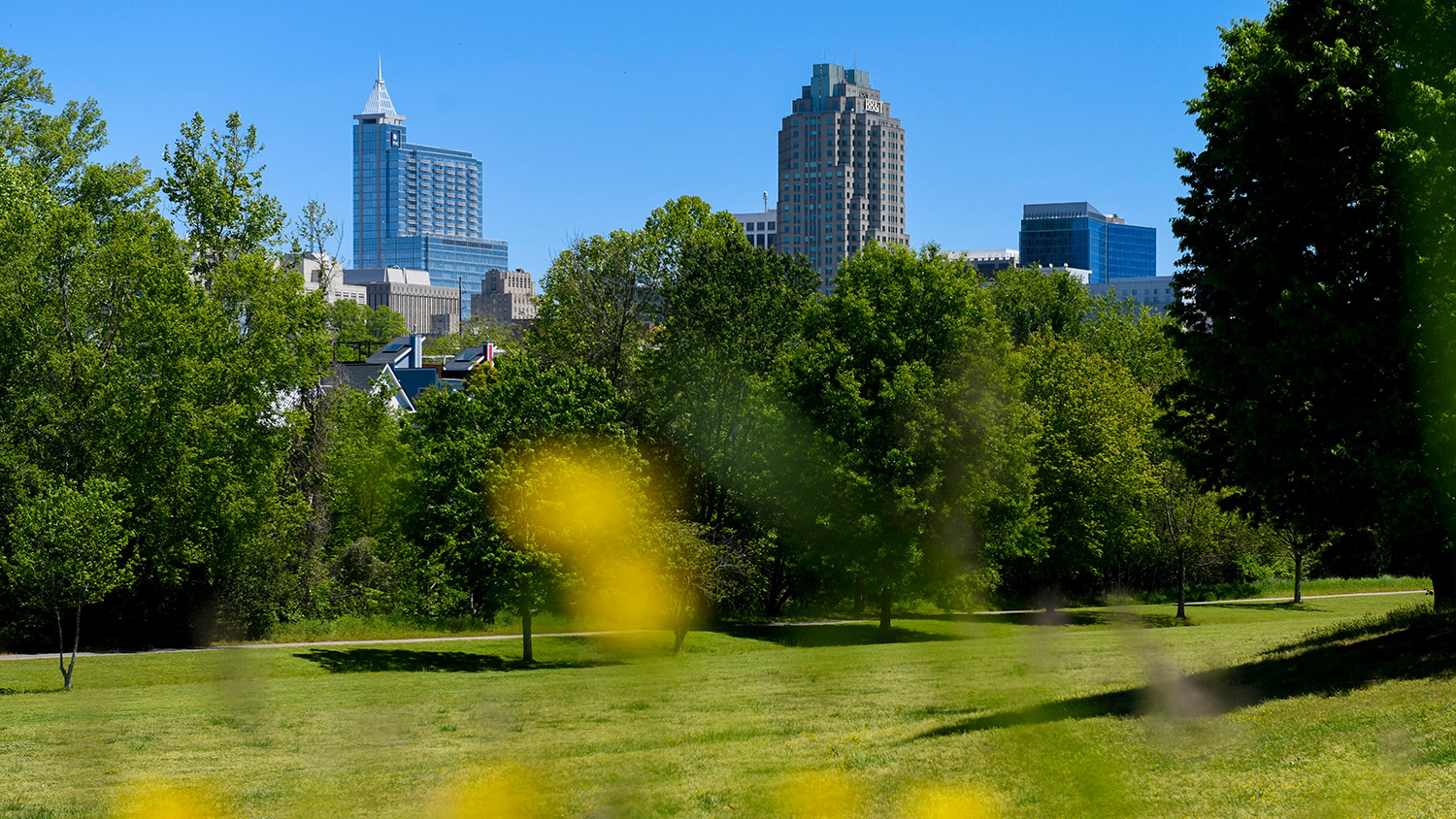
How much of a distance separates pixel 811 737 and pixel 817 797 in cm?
373

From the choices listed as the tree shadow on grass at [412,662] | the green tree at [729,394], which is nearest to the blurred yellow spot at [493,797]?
the tree shadow on grass at [412,662]

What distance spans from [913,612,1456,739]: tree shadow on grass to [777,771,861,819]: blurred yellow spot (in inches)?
112

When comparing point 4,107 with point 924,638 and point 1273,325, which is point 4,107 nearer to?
point 924,638

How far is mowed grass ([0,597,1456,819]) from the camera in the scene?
39.7 feet

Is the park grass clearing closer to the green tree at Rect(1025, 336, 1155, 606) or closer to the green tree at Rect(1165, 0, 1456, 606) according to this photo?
the green tree at Rect(1025, 336, 1155, 606)

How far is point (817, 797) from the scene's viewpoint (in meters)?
12.5

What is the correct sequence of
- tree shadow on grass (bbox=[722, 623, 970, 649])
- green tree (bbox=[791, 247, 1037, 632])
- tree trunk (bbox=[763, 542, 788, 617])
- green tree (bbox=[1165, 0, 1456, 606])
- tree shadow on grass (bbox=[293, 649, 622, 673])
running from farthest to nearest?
1. tree trunk (bbox=[763, 542, 788, 617])
2. green tree (bbox=[791, 247, 1037, 632])
3. tree shadow on grass (bbox=[722, 623, 970, 649])
4. tree shadow on grass (bbox=[293, 649, 622, 673])
5. green tree (bbox=[1165, 0, 1456, 606])

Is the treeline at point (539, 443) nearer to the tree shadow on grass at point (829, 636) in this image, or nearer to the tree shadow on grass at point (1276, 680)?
the tree shadow on grass at point (829, 636)

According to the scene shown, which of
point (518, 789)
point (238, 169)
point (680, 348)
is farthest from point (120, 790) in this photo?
point (238, 169)

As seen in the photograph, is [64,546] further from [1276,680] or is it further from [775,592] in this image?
[775,592]

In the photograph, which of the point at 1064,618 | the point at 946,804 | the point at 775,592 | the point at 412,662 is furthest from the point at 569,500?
the point at 1064,618

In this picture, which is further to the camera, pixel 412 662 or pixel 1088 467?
pixel 1088 467

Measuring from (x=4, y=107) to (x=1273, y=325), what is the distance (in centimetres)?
4567

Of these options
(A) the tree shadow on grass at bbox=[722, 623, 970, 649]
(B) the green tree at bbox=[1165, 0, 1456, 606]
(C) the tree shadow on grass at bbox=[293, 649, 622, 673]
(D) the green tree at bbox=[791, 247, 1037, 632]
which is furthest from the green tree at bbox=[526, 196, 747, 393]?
(B) the green tree at bbox=[1165, 0, 1456, 606]
